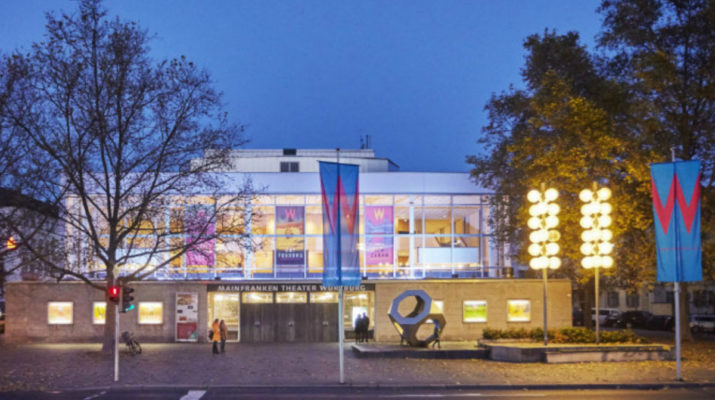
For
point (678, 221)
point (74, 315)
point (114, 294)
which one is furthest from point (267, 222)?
point (678, 221)

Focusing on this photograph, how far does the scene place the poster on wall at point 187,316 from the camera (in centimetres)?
3144

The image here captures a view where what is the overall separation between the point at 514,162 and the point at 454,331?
8.91 meters

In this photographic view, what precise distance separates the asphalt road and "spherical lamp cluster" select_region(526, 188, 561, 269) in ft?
21.4

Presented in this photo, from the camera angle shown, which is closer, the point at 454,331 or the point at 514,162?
the point at 514,162

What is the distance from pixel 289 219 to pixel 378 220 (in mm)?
4459

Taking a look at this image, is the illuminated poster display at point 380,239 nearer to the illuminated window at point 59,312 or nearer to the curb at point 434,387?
the illuminated window at point 59,312

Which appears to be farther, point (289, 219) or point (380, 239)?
point (289, 219)

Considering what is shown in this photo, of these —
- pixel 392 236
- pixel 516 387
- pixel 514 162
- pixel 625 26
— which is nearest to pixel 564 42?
pixel 625 26

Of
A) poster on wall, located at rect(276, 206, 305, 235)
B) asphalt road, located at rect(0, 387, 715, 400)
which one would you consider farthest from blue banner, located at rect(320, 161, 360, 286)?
poster on wall, located at rect(276, 206, 305, 235)

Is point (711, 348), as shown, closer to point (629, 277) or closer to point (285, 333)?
point (629, 277)

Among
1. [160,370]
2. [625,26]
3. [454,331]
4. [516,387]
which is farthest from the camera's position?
[454,331]

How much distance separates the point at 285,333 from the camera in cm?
3200

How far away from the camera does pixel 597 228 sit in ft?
75.9

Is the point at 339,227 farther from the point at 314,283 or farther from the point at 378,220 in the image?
the point at 378,220
